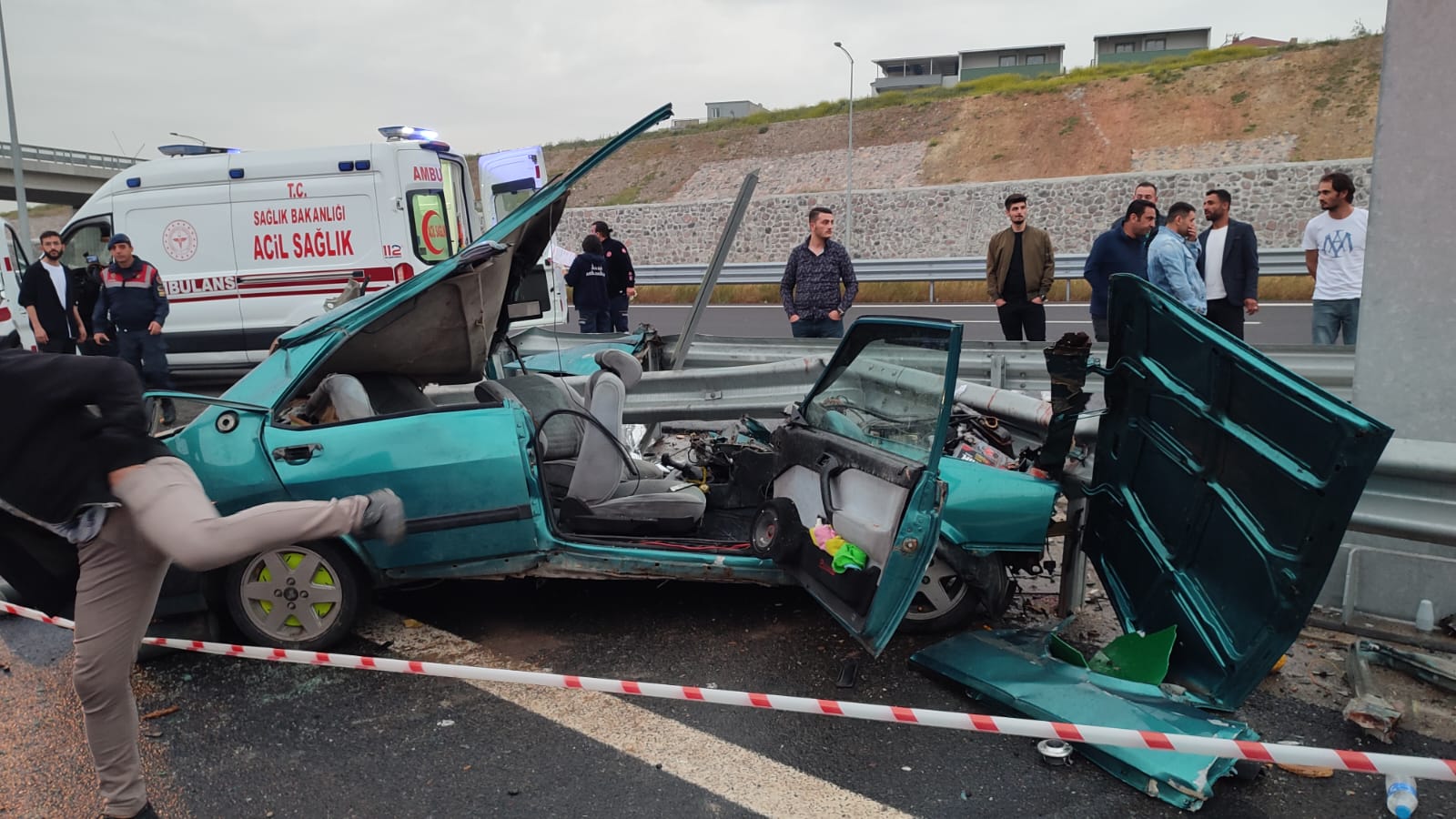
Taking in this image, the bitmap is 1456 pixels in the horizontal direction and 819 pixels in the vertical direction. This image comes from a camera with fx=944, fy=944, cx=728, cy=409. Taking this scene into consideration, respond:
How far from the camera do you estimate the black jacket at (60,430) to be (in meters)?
2.39

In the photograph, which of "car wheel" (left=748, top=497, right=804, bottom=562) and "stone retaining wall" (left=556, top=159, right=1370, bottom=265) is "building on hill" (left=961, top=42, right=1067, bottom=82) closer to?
"stone retaining wall" (left=556, top=159, right=1370, bottom=265)

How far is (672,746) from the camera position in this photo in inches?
121

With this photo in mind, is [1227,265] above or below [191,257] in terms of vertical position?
below

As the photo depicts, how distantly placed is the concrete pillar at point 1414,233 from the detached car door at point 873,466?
5.83 ft

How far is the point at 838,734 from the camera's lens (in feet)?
10.3

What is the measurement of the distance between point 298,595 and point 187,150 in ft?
29.3

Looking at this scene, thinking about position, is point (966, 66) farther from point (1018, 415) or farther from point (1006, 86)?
point (1018, 415)

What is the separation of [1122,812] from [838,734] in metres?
0.89

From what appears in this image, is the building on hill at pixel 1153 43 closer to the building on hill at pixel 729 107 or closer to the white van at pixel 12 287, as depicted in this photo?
the building on hill at pixel 729 107

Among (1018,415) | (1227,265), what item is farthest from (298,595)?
(1227,265)

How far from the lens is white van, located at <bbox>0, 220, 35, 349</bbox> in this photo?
1050cm

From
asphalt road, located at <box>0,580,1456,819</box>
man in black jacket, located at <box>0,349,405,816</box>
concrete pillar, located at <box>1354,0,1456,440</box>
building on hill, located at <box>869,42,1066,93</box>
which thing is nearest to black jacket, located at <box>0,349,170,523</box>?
man in black jacket, located at <box>0,349,405,816</box>

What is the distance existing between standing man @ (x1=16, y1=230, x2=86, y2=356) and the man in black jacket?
324 inches

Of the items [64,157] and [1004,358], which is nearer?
[1004,358]
